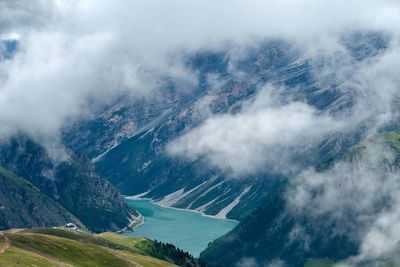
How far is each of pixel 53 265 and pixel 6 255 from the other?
12.9m

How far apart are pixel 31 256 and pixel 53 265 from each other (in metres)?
6.94

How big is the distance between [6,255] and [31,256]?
1039 cm

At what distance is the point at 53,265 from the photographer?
19562cm

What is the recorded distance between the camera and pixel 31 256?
7800 inches

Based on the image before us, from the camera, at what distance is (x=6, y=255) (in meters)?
189
